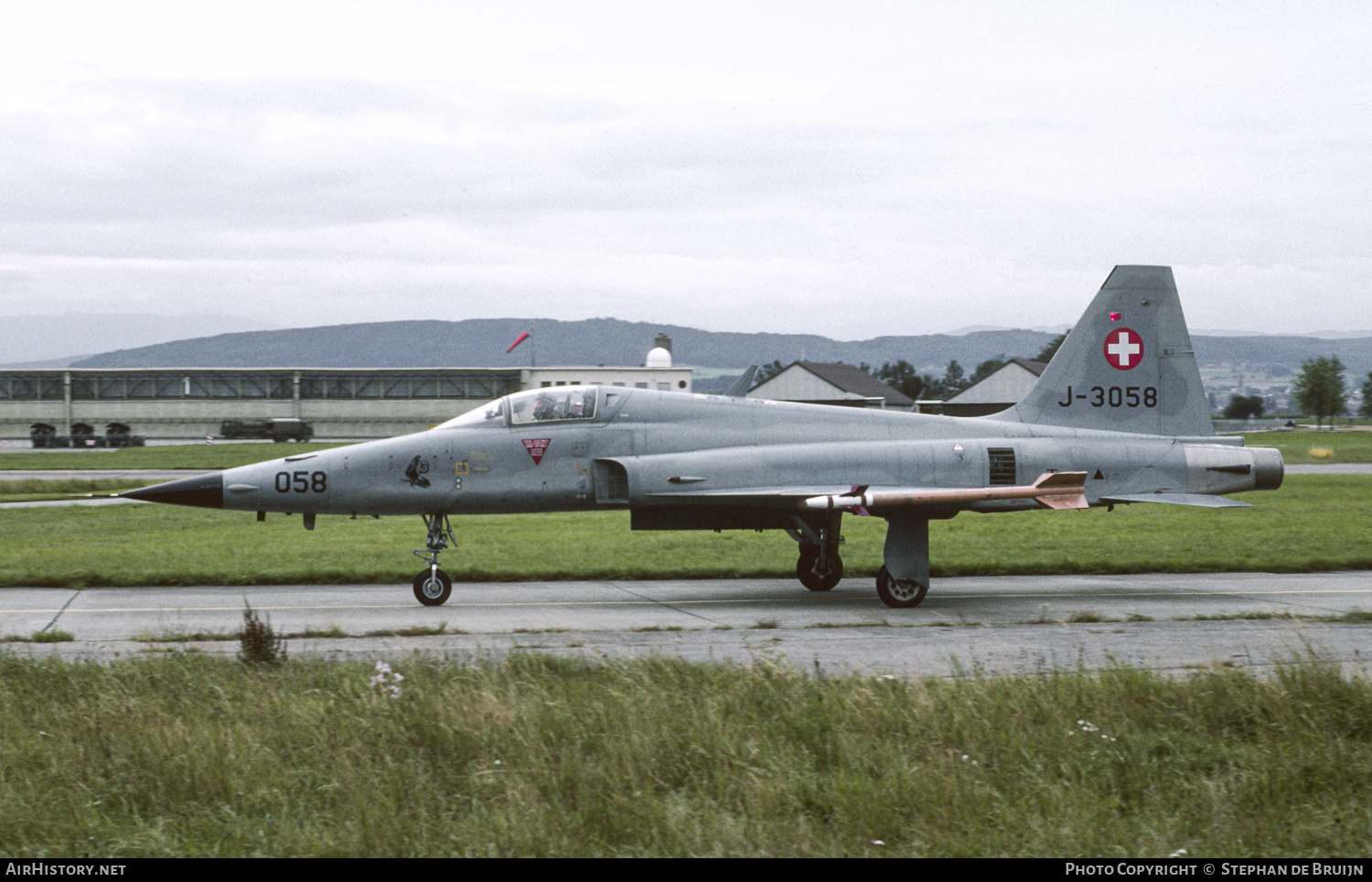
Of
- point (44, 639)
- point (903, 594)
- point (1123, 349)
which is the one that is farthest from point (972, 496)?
point (44, 639)

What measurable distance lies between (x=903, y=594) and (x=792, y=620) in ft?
5.89

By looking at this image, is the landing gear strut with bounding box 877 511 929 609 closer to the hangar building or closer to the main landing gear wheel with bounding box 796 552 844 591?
the main landing gear wheel with bounding box 796 552 844 591

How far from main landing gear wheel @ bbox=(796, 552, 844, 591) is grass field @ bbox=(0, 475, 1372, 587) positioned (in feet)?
5.27

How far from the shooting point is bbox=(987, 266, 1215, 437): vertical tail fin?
1617 centimetres

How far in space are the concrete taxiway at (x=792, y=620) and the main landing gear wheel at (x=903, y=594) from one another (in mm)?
156

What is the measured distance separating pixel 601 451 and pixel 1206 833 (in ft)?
33.0

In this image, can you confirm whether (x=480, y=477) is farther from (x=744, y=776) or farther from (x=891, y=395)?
(x=891, y=395)

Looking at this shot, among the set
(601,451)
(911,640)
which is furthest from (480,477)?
(911,640)

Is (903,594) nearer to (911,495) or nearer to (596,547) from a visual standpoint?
(911,495)

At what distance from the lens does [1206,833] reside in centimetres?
564

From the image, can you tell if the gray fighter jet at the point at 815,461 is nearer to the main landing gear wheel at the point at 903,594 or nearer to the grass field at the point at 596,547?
the main landing gear wheel at the point at 903,594

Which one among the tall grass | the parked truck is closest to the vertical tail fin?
the tall grass

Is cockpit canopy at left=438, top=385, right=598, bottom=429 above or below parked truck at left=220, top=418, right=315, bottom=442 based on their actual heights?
above

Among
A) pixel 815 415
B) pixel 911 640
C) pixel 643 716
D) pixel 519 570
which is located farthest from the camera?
pixel 519 570
